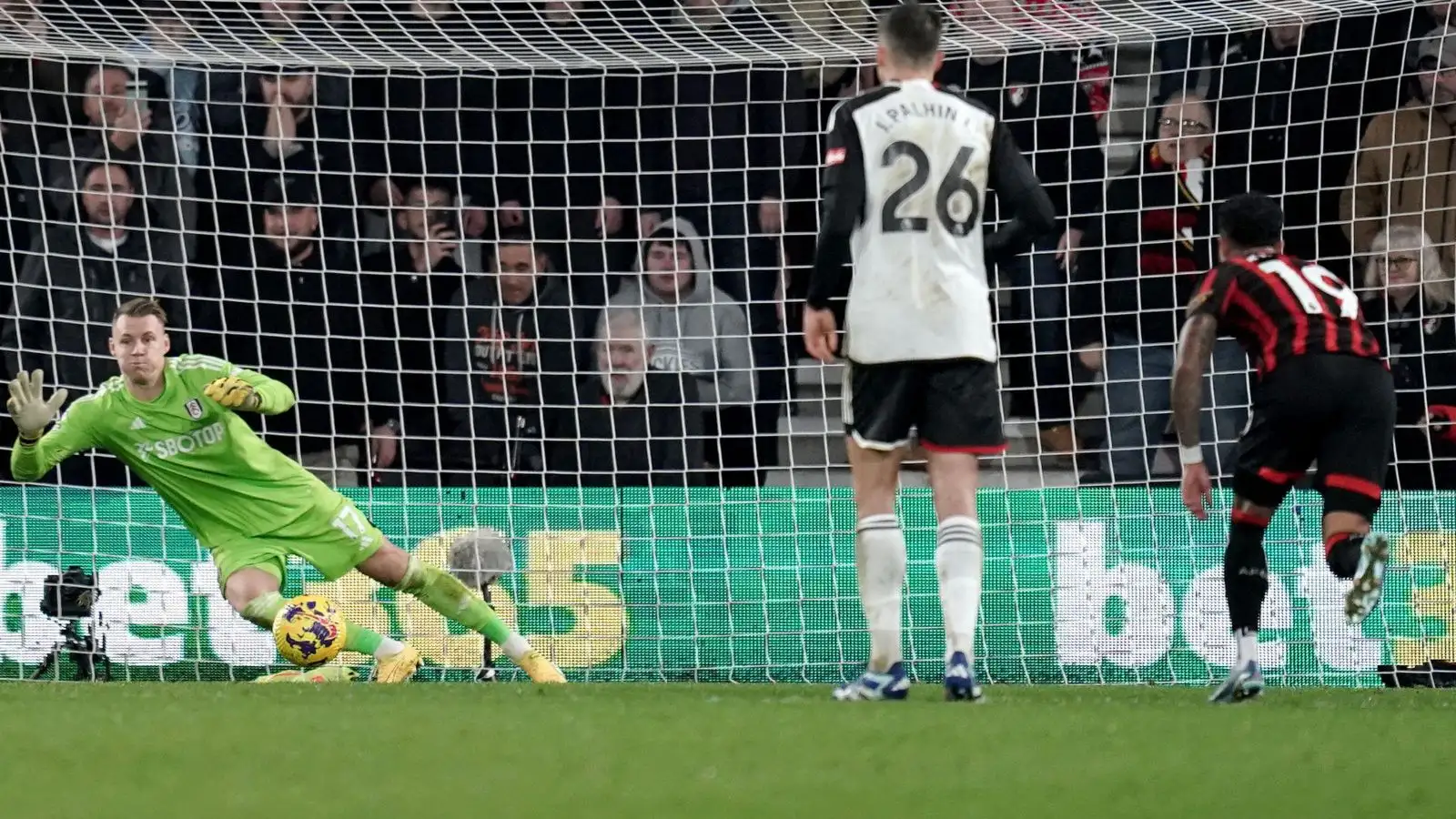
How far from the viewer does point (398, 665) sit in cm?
764

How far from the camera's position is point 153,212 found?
1017cm

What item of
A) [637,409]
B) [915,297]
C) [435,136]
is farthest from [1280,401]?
[435,136]

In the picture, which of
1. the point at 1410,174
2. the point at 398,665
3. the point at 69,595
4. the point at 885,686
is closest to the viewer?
the point at 885,686

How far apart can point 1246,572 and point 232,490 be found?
365 centimetres

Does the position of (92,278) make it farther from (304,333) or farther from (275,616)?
(275,616)

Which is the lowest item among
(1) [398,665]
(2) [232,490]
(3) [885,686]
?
(1) [398,665]

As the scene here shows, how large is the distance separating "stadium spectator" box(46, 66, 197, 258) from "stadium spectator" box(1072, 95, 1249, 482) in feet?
13.9

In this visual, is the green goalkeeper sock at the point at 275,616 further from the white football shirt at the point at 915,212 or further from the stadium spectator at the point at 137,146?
the stadium spectator at the point at 137,146

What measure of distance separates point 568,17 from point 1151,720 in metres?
5.11

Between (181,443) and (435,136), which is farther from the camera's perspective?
(435,136)

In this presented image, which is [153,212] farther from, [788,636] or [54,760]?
[54,760]

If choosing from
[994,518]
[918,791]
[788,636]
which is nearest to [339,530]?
[788,636]

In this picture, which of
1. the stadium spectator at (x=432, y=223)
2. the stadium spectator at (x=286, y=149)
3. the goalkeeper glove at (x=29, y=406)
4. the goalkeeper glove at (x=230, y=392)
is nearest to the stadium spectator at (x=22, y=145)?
the stadium spectator at (x=286, y=149)

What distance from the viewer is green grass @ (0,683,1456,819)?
10.6 feet
